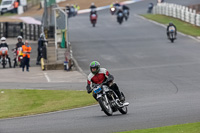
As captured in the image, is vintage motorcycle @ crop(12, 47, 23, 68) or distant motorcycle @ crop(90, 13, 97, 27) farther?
distant motorcycle @ crop(90, 13, 97, 27)

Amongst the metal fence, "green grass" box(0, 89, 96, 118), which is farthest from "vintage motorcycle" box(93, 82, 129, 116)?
the metal fence

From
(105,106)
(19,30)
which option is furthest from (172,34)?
(105,106)

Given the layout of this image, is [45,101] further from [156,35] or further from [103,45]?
[156,35]

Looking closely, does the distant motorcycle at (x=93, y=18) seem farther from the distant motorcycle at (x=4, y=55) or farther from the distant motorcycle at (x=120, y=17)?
the distant motorcycle at (x=4, y=55)

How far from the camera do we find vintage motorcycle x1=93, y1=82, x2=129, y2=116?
14.4 meters

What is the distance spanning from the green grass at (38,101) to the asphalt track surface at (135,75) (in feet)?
3.52

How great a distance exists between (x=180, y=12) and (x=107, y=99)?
39.4m

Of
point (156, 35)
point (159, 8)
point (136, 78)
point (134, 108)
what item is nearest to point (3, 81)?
point (136, 78)

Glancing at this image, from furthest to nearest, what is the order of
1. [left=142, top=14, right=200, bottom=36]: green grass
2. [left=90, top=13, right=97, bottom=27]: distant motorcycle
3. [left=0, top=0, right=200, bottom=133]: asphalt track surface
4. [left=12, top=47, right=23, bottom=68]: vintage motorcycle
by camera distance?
[left=90, top=13, right=97, bottom=27]: distant motorcycle
[left=142, top=14, right=200, bottom=36]: green grass
[left=12, top=47, right=23, bottom=68]: vintage motorcycle
[left=0, top=0, right=200, bottom=133]: asphalt track surface

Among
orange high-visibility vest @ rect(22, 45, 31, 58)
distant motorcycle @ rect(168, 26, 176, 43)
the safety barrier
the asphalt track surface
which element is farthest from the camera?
the safety barrier

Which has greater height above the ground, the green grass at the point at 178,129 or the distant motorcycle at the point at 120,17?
the distant motorcycle at the point at 120,17

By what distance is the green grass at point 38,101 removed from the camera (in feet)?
58.7

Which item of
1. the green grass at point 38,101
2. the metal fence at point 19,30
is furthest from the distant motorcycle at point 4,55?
the metal fence at point 19,30

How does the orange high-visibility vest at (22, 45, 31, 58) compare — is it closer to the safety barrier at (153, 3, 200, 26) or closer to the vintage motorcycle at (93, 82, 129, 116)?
the vintage motorcycle at (93, 82, 129, 116)
